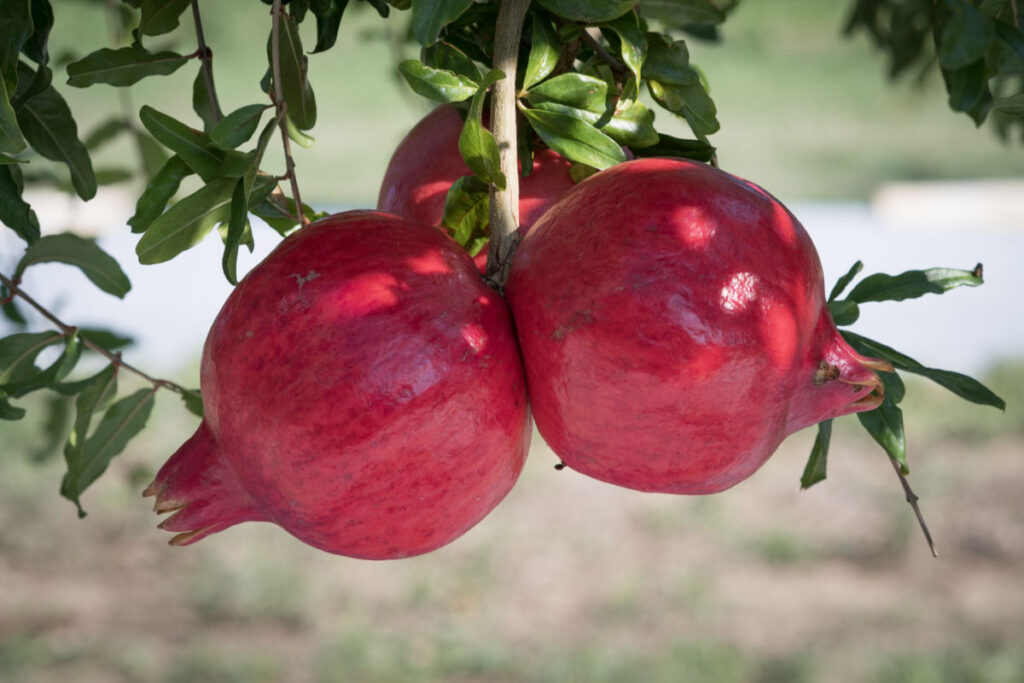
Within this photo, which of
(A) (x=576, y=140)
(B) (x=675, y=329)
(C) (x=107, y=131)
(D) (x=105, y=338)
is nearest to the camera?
(B) (x=675, y=329)

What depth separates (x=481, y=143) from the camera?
0.58 metres

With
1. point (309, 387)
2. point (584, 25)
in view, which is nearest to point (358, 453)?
point (309, 387)

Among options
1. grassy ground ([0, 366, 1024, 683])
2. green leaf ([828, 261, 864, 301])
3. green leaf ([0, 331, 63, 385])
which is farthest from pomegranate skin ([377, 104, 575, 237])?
grassy ground ([0, 366, 1024, 683])

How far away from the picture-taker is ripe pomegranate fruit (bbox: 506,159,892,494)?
0.53 m

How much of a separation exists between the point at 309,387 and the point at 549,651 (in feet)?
7.78

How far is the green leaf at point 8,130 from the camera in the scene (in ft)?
1.98

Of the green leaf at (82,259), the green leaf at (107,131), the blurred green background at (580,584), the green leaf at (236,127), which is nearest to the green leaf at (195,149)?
the green leaf at (236,127)

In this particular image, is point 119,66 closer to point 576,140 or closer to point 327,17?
point 327,17

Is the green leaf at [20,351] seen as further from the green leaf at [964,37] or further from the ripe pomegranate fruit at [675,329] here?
the green leaf at [964,37]

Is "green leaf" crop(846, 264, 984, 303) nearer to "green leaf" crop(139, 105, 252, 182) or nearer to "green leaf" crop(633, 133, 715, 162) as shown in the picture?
"green leaf" crop(633, 133, 715, 162)

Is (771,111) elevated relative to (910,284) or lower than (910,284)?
lower

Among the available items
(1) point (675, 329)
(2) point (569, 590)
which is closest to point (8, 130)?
(1) point (675, 329)

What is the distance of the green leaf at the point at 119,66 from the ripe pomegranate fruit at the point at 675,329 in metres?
Result: 0.37

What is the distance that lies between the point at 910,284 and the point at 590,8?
329 millimetres
